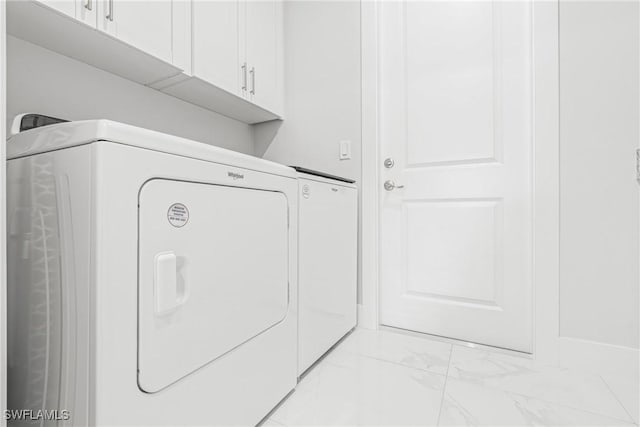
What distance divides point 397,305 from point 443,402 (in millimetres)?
677

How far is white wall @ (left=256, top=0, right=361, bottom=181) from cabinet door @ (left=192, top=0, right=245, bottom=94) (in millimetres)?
470

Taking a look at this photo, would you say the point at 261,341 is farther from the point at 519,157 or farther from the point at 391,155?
the point at 519,157

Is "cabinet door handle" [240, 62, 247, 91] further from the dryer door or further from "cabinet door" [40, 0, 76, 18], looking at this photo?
the dryer door

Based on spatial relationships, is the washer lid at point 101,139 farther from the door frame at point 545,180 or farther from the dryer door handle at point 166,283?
the door frame at point 545,180

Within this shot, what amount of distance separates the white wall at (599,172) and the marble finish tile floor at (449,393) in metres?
0.27

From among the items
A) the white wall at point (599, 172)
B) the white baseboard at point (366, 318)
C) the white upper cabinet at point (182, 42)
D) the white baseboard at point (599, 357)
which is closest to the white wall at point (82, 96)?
the white upper cabinet at point (182, 42)

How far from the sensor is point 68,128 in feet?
1.91

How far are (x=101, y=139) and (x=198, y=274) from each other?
13.4 inches

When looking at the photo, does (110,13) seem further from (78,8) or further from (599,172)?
(599,172)

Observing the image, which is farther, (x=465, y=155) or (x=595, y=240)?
(x=465, y=155)

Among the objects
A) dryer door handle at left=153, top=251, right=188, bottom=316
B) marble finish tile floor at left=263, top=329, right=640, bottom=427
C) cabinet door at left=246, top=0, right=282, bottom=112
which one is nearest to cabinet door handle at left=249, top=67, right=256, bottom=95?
cabinet door at left=246, top=0, right=282, bottom=112

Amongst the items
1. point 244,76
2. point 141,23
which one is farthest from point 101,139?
point 244,76

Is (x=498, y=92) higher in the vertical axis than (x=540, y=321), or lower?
higher

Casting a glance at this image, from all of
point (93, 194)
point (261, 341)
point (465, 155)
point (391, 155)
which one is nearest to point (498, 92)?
point (465, 155)
